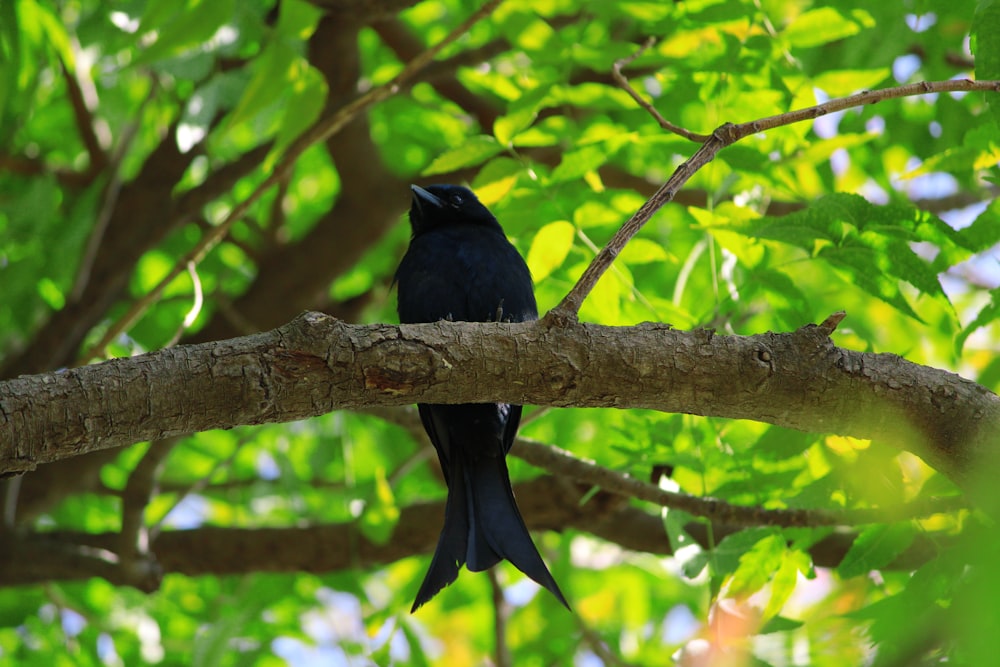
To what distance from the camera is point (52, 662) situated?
14.1ft

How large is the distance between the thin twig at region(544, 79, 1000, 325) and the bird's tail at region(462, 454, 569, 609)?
2.79 ft

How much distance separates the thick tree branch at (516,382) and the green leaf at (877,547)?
36 cm

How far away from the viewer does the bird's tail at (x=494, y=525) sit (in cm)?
301

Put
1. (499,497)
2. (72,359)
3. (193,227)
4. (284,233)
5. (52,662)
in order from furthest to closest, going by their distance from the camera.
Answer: (284,233), (193,227), (72,359), (52,662), (499,497)

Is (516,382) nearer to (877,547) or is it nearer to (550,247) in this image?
(550,247)

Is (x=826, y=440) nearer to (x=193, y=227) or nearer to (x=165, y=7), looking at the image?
(x=165, y=7)

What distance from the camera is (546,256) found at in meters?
3.15

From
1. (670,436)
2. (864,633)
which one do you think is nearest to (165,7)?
(670,436)

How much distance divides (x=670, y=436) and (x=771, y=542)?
416 mm

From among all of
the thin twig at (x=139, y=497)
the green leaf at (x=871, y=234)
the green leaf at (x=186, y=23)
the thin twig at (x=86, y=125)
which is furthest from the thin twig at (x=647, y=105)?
the thin twig at (x=86, y=125)

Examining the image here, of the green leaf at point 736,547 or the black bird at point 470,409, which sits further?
the black bird at point 470,409

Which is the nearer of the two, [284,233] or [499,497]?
[499,497]

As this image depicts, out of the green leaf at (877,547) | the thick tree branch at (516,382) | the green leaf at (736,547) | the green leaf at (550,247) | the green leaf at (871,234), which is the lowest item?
the green leaf at (877,547)

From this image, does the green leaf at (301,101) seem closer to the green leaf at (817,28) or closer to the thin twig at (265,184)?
the thin twig at (265,184)
